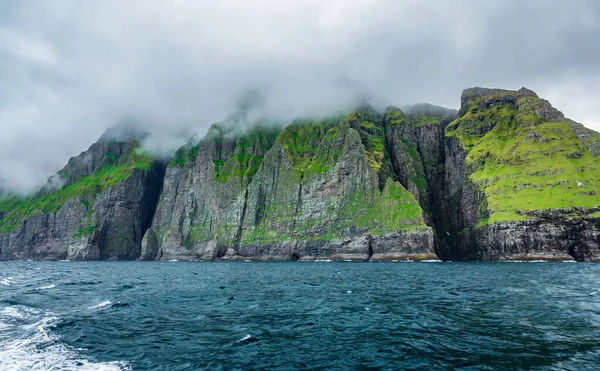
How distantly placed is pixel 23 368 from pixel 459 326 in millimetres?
26915

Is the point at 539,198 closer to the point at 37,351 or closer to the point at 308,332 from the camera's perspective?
the point at 308,332

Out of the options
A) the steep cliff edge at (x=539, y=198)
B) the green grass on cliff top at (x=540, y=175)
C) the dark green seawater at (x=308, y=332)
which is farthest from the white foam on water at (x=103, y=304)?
the green grass on cliff top at (x=540, y=175)

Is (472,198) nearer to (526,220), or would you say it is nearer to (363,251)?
(526,220)

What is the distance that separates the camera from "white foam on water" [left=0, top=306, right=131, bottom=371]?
788 inches

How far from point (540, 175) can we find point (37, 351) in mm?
190296

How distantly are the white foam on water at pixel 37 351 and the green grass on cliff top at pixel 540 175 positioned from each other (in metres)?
167

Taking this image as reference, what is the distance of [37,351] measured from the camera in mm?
22766

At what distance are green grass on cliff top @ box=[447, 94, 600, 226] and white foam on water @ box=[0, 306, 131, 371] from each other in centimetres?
16742

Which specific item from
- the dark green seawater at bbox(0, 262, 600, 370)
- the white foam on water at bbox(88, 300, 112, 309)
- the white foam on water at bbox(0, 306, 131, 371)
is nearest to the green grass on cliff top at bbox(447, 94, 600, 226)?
the dark green seawater at bbox(0, 262, 600, 370)

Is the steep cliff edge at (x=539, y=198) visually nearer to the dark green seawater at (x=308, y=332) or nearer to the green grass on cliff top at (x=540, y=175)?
the green grass on cliff top at (x=540, y=175)

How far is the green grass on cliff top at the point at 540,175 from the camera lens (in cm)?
15225

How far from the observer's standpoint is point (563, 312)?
104 feet

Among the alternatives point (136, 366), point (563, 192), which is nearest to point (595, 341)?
point (136, 366)

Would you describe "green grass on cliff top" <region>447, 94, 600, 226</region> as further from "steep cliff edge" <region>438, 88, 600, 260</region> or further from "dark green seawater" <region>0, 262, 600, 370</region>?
"dark green seawater" <region>0, 262, 600, 370</region>
